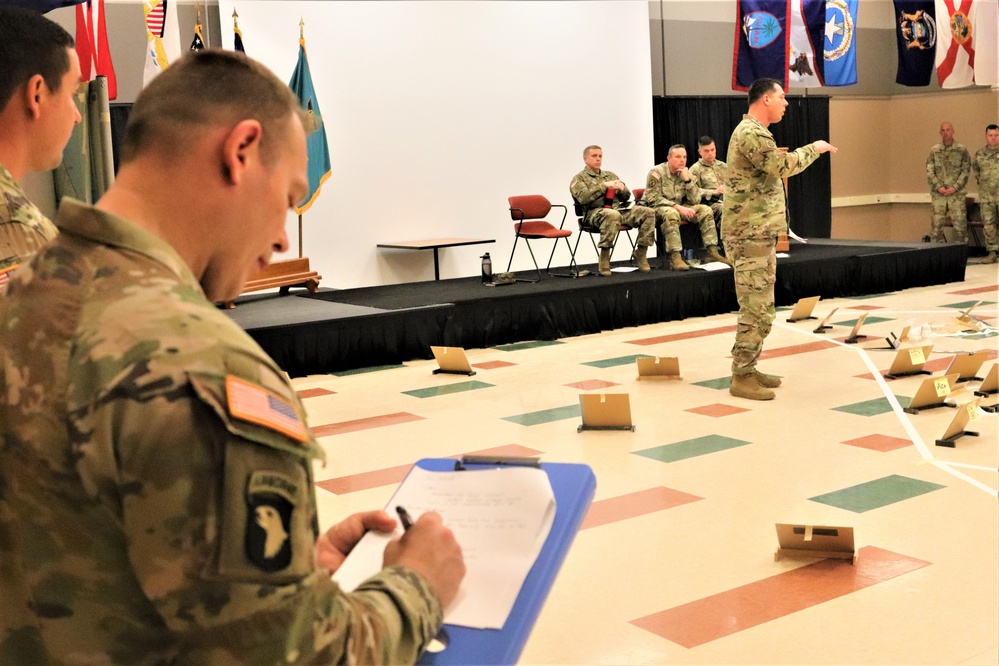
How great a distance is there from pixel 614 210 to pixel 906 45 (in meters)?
5.69

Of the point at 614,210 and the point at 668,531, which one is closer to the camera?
the point at 668,531

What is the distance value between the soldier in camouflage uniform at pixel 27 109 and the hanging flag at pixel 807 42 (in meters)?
10.3

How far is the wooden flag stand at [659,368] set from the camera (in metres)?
5.85

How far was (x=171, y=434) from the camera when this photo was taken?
0.80 meters

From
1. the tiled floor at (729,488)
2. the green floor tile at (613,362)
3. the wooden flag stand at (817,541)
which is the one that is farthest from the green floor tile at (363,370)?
the wooden flag stand at (817,541)

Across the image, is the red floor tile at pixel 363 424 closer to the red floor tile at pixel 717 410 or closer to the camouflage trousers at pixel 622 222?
the red floor tile at pixel 717 410

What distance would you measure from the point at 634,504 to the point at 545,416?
1.49 metres

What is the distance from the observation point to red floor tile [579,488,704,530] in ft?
11.5

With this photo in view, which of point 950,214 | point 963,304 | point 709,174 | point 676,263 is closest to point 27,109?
point 676,263

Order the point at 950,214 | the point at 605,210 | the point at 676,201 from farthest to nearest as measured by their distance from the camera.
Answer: the point at 950,214 < the point at 676,201 < the point at 605,210

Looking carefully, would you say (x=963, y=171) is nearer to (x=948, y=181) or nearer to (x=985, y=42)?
(x=948, y=181)

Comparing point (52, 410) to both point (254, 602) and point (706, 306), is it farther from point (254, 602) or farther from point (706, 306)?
point (706, 306)

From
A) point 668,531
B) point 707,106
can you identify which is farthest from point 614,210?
point 668,531

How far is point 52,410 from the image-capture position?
2.77 feet
